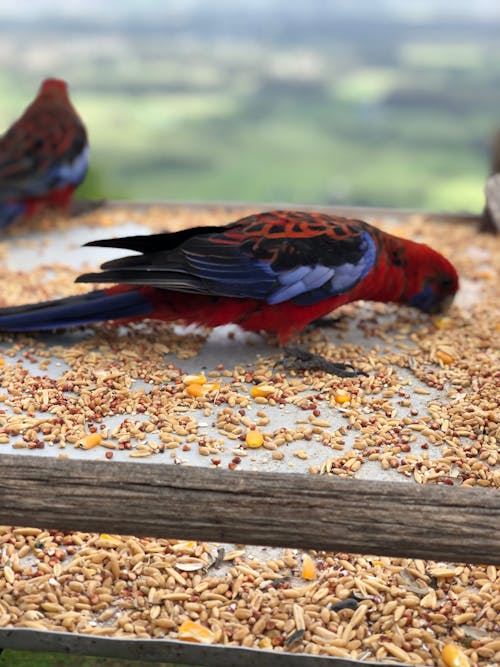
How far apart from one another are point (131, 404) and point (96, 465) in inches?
35.8

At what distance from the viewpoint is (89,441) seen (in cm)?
254

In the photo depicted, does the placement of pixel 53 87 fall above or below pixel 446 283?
above

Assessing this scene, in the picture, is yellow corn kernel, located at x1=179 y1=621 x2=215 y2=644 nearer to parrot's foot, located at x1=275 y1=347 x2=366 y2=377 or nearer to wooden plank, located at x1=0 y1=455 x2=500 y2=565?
wooden plank, located at x1=0 y1=455 x2=500 y2=565

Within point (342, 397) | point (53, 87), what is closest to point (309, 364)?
point (342, 397)

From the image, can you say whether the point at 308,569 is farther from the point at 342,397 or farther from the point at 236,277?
the point at 236,277

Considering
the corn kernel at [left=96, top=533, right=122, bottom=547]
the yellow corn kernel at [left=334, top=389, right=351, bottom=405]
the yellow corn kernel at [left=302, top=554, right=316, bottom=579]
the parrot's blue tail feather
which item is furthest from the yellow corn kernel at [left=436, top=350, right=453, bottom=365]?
the corn kernel at [left=96, top=533, right=122, bottom=547]

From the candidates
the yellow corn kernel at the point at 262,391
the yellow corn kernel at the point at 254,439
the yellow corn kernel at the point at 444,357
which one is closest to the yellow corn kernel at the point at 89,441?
the yellow corn kernel at the point at 254,439

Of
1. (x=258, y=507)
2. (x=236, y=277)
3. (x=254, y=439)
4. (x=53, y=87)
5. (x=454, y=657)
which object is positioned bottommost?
(x=454, y=657)

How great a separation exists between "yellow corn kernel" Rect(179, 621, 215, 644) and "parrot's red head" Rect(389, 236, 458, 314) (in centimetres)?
175

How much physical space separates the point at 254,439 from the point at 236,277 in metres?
0.64

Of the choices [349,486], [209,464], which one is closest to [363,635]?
[349,486]

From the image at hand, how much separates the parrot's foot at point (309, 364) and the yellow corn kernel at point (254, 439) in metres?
0.49

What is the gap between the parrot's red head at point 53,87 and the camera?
4902 millimetres

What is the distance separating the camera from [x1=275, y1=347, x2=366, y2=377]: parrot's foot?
9.94 ft
